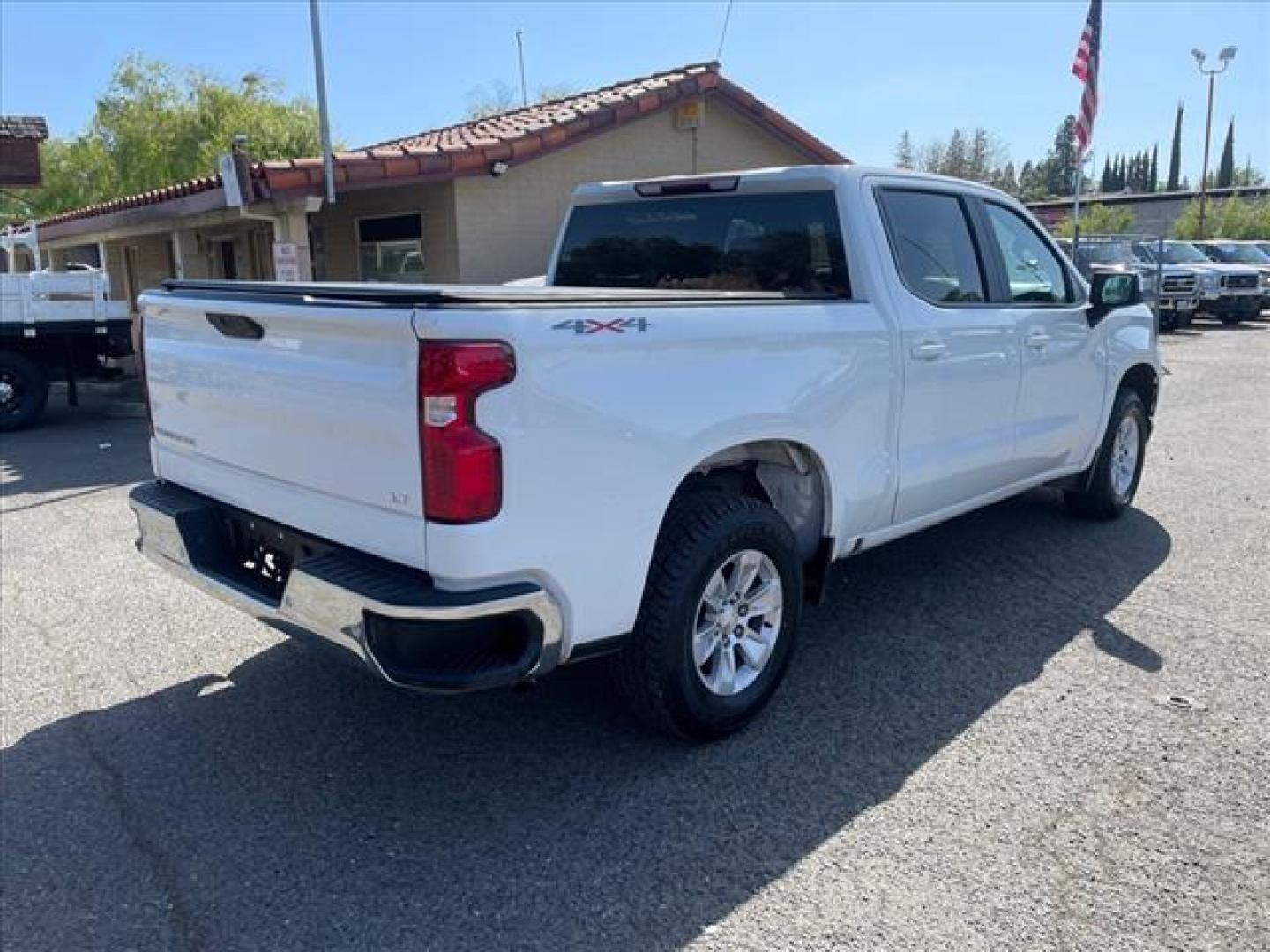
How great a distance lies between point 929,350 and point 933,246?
0.61 metres

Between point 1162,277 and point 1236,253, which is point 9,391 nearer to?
point 1162,277

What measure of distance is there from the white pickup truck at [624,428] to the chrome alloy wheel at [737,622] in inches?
0.4

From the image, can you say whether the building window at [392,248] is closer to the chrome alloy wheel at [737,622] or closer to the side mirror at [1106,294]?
the side mirror at [1106,294]

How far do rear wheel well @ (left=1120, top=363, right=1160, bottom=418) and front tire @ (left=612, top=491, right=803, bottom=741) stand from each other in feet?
12.0

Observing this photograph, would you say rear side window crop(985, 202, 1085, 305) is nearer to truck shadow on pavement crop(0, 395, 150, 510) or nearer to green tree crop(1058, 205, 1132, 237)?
truck shadow on pavement crop(0, 395, 150, 510)

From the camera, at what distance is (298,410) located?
3.14 m

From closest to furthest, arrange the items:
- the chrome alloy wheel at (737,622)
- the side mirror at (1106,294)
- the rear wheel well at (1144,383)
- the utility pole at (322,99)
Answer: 1. the chrome alloy wheel at (737,622)
2. the side mirror at (1106,294)
3. the rear wheel well at (1144,383)
4. the utility pole at (322,99)

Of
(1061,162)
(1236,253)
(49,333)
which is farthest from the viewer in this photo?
(1061,162)

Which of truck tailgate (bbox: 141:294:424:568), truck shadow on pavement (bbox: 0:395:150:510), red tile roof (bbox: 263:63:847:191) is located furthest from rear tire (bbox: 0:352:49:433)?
truck tailgate (bbox: 141:294:424:568)

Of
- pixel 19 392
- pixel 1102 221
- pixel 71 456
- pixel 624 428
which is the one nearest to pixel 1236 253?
pixel 1102 221

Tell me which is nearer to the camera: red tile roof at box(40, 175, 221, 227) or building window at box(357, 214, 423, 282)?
red tile roof at box(40, 175, 221, 227)

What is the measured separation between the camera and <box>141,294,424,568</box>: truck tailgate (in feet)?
9.21

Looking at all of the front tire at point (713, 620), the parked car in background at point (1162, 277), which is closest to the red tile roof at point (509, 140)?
the parked car in background at point (1162, 277)

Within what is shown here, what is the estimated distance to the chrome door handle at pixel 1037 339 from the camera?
16.6 feet
